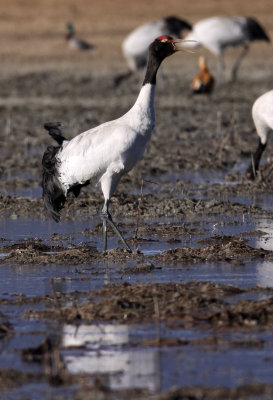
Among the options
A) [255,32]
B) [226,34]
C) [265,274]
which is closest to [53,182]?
[265,274]

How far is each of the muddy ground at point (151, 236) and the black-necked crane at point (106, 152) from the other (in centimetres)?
40

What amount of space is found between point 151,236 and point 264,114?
3.54 meters

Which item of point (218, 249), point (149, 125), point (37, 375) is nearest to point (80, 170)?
point (149, 125)

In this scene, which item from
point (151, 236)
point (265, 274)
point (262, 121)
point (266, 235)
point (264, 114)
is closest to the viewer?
point (265, 274)

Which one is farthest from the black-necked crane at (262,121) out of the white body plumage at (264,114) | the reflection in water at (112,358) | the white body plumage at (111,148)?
the reflection in water at (112,358)

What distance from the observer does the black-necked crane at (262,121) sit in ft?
36.1

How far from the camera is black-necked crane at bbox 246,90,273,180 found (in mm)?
10997

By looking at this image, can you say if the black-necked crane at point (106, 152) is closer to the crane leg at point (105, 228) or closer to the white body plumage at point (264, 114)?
the crane leg at point (105, 228)

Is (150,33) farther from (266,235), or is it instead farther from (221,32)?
(266,235)

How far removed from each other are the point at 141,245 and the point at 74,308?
91.2 inches

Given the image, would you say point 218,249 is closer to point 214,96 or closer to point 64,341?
point 64,341

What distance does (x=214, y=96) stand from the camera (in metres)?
20.0

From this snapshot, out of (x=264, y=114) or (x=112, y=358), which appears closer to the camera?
(x=112, y=358)

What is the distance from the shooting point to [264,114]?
37.0 ft
